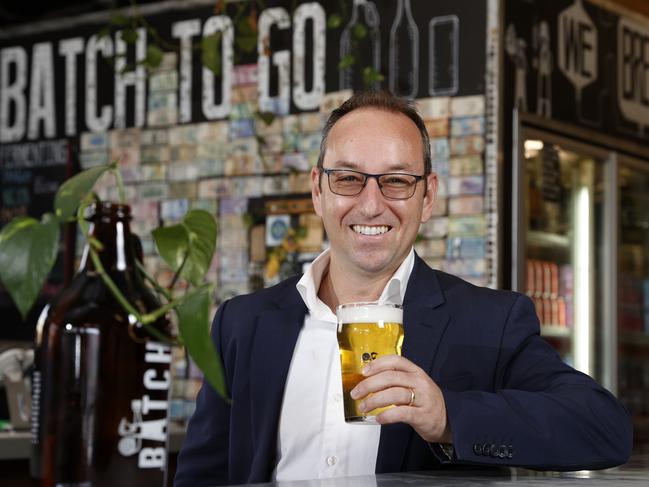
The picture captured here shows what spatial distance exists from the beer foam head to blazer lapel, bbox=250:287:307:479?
1.55 ft

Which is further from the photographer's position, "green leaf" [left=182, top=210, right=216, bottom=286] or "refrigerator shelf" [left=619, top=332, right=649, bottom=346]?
"refrigerator shelf" [left=619, top=332, right=649, bottom=346]

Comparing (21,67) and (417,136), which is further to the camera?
(21,67)

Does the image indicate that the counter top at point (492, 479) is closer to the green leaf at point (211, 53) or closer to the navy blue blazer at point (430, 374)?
the navy blue blazer at point (430, 374)

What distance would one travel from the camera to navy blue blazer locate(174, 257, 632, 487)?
189 cm

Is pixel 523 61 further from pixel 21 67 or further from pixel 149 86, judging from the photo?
pixel 21 67

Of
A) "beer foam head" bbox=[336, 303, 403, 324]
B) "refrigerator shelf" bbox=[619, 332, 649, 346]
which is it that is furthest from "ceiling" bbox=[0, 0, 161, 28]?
"beer foam head" bbox=[336, 303, 403, 324]

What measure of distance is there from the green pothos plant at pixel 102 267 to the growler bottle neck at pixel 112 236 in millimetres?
13

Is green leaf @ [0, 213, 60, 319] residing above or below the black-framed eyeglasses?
below

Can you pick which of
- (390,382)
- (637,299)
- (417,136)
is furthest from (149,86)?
(390,382)

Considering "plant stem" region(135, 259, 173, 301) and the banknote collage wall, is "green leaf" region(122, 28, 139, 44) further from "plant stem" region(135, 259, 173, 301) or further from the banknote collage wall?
"plant stem" region(135, 259, 173, 301)

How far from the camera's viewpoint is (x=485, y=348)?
2.14 m

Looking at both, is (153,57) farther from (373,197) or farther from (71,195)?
(71,195)

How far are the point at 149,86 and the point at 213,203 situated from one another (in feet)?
2.30

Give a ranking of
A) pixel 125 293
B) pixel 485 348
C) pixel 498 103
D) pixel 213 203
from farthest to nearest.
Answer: pixel 213 203 < pixel 498 103 < pixel 485 348 < pixel 125 293
